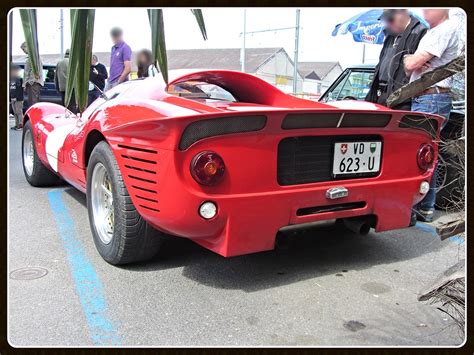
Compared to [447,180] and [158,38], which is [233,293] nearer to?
[158,38]

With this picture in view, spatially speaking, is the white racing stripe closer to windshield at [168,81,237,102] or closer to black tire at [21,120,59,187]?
black tire at [21,120,59,187]

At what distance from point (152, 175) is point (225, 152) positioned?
42cm

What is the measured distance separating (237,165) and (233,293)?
80 cm

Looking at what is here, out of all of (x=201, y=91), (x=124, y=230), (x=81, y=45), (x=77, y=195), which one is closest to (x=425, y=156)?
(x=201, y=91)

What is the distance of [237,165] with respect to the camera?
8.13 feet

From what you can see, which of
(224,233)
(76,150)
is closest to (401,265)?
(224,233)

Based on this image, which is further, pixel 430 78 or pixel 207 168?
pixel 430 78

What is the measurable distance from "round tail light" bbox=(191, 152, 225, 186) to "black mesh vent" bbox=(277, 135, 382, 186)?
1.24 ft

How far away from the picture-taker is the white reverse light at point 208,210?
2.44 meters

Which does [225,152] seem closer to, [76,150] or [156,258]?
[156,258]

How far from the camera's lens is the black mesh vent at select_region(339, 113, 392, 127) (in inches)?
108

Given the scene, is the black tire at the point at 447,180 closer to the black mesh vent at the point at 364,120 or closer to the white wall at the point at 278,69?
the black mesh vent at the point at 364,120

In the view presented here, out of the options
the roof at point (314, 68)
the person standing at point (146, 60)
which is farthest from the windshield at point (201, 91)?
the roof at point (314, 68)

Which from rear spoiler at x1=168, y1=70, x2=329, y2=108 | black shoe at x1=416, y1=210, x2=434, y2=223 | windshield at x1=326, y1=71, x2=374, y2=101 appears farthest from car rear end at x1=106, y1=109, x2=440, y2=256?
windshield at x1=326, y1=71, x2=374, y2=101
